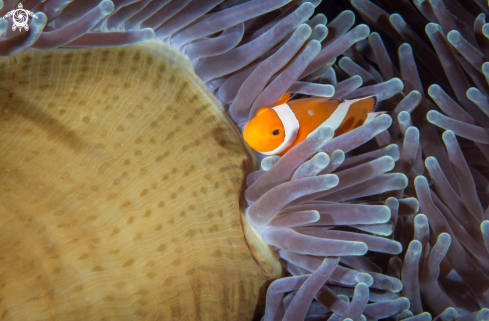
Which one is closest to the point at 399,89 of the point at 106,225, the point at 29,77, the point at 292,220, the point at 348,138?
the point at 348,138

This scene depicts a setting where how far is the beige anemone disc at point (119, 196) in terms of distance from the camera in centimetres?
91

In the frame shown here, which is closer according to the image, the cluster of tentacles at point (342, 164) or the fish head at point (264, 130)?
the cluster of tentacles at point (342, 164)

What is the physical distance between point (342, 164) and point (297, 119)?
0.23 meters

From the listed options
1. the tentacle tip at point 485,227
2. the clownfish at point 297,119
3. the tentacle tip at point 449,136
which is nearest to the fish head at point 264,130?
the clownfish at point 297,119

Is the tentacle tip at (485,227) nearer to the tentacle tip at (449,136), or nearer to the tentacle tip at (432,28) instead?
the tentacle tip at (449,136)

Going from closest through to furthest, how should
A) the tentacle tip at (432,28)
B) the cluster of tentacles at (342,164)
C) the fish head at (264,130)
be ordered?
the cluster of tentacles at (342,164) → the fish head at (264,130) → the tentacle tip at (432,28)

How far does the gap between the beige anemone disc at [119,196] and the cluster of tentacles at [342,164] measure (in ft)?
0.28

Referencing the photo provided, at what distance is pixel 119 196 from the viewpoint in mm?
998

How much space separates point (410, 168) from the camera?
136 cm

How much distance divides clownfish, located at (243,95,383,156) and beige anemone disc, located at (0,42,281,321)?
101mm

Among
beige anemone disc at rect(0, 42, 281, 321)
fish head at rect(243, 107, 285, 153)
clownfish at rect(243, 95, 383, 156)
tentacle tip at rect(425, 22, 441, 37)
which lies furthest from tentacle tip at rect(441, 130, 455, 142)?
beige anemone disc at rect(0, 42, 281, 321)

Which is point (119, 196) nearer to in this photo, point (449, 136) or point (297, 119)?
point (297, 119)

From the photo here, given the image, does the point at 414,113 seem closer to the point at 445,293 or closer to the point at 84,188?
the point at 445,293

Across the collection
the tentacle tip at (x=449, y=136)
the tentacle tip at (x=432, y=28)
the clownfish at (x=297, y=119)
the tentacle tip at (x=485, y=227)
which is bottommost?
the tentacle tip at (x=485, y=227)
